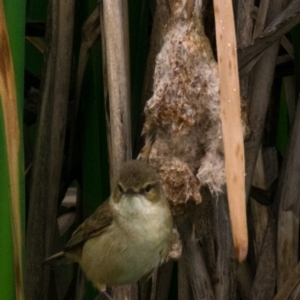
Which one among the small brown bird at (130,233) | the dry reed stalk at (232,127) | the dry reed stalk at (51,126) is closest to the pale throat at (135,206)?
the small brown bird at (130,233)

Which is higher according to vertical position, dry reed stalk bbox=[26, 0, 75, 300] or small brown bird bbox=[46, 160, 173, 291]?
dry reed stalk bbox=[26, 0, 75, 300]

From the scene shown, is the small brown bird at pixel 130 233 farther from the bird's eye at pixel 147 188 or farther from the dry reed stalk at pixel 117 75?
the dry reed stalk at pixel 117 75

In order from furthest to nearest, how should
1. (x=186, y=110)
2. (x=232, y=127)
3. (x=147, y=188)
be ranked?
(x=147, y=188), (x=186, y=110), (x=232, y=127)

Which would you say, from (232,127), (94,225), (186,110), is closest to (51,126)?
(94,225)

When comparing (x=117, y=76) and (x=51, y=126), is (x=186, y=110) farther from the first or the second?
(x=51, y=126)

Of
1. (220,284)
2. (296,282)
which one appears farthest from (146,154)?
(296,282)

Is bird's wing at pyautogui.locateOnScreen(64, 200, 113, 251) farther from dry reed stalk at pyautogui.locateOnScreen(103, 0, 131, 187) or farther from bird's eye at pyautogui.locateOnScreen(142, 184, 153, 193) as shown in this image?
dry reed stalk at pyautogui.locateOnScreen(103, 0, 131, 187)

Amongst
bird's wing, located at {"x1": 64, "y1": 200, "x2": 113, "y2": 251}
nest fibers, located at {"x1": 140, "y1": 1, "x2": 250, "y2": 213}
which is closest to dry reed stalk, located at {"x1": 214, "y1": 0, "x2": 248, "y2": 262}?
nest fibers, located at {"x1": 140, "y1": 1, "x2": 250, "y2": 213}
